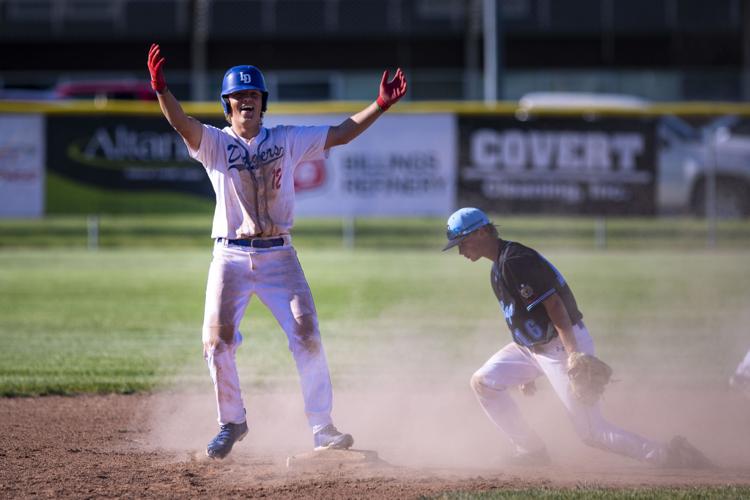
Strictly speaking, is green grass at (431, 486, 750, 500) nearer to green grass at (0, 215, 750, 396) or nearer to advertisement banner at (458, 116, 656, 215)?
green grass at (0, 215, 750, 396)

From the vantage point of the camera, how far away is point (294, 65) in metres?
33.4

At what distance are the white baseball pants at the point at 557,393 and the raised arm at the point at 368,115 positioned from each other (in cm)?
155

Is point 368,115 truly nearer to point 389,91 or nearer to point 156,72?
point 389,91

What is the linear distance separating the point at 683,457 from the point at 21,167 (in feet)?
53.3

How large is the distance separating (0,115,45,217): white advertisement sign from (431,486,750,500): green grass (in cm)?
1598

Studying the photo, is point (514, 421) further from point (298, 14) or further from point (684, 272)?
point (298, 14)

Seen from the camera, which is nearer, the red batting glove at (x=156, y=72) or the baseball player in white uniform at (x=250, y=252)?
the red batting glove at (x=156, y=72)

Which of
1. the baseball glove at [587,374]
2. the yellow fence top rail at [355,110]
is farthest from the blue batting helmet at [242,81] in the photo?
the yellow fence top rail at [355,110]

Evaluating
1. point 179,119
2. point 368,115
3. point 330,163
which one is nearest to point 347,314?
point 368,115

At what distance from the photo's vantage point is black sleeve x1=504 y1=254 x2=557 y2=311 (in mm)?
5711

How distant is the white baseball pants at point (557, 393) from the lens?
5.65 m

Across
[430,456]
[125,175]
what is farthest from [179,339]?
[125,175]

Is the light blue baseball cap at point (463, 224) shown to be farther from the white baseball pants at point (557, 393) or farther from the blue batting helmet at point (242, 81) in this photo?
the blue batting helmet at point (242, 81)

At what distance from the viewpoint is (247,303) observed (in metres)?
5.91
